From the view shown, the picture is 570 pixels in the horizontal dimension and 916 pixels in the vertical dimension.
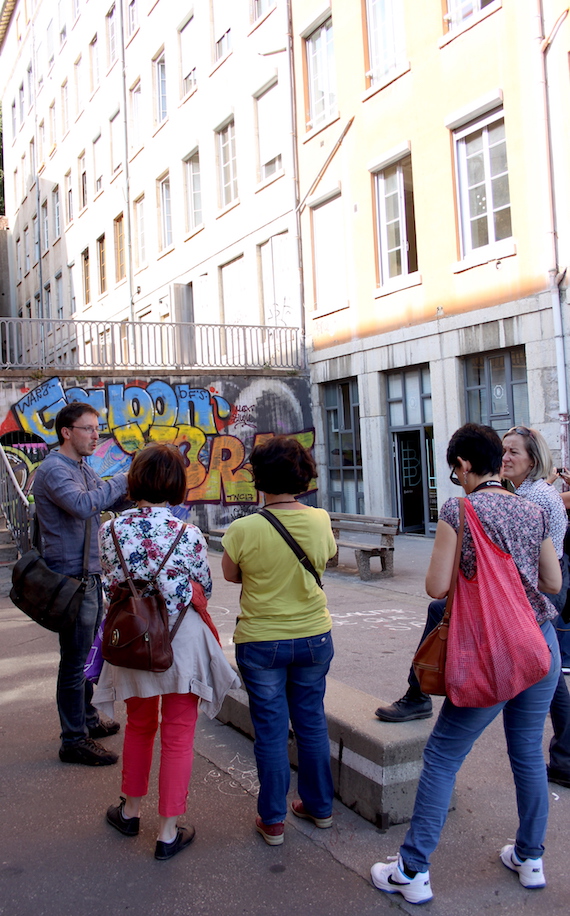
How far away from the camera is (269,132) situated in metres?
17.7

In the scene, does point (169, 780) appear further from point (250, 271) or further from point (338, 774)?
point (250, 271)

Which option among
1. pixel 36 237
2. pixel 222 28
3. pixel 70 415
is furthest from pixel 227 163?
pixel 36 237

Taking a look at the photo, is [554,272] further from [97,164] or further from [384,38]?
[97,164]

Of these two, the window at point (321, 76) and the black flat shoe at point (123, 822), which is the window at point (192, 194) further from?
the black flat shoe at point (123, 822)

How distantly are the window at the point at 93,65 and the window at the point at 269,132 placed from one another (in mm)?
11676

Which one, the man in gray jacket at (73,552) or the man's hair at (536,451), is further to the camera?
the man's hair at (536,451)

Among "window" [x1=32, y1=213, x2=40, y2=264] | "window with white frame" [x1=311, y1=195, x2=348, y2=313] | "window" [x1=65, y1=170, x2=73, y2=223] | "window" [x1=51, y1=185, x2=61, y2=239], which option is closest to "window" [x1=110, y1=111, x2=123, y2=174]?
"window" [x1=65, y1=170, x2=73, y2=223]

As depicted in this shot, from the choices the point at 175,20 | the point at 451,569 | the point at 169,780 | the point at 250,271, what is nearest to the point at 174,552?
the point at 169,780

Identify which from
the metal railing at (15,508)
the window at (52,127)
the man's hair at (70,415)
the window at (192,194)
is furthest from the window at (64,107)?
the man's hair at (70,415)

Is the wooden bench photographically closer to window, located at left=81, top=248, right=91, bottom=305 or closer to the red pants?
the red pants

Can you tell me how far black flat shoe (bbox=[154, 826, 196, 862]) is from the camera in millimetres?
3010

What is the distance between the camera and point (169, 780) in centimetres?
303

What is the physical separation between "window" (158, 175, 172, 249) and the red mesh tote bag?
21.3 m

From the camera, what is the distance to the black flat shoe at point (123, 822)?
323 centimetres
